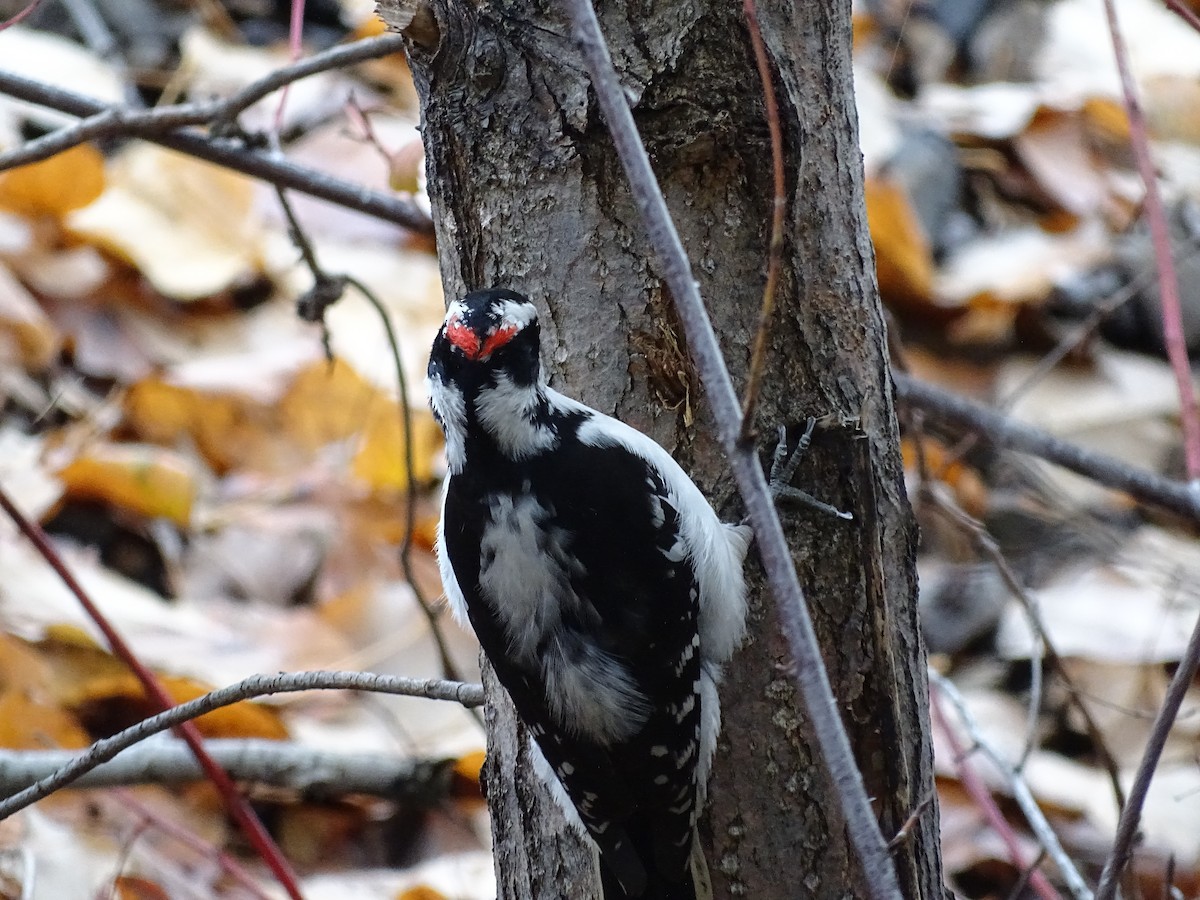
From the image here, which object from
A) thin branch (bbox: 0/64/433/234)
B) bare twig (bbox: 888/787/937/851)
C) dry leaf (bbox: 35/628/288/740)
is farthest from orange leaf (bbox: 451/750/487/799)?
bare twig (bbox: 888/787/937/851)

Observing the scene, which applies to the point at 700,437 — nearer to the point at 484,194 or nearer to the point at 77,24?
the point at 484,194

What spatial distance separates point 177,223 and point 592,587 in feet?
10.7

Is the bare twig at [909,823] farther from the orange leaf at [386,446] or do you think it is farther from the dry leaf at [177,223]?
the dry leaf at [177,223]

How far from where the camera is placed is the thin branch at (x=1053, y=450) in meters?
2.64

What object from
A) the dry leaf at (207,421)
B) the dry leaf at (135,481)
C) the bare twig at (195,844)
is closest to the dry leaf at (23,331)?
the dry leaf at (207,421)

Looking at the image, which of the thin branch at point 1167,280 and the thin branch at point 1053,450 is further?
the thin branch at point 1053,450

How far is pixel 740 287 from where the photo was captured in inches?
75.2

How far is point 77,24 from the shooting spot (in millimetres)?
5828

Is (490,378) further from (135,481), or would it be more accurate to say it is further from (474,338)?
(135,481)

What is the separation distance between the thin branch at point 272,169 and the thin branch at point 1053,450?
1.12m

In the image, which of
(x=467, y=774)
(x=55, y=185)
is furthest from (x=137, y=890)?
(x=55, y=185)

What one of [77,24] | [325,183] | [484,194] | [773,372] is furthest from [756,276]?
[77,24]

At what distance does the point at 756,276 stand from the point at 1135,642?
2.70 metres

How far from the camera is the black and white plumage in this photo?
1972 millimetres
